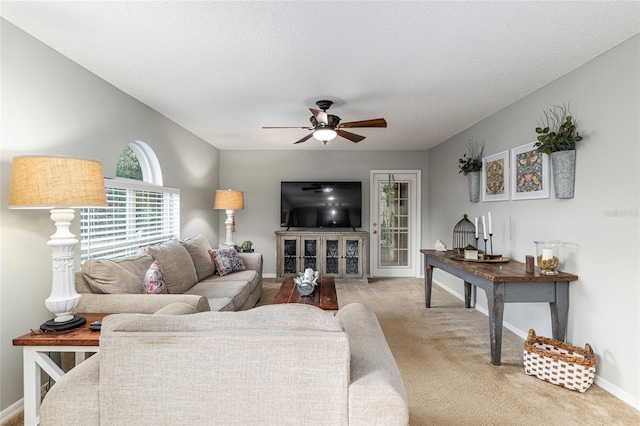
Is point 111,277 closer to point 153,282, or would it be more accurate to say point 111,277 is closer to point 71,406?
point 153,282

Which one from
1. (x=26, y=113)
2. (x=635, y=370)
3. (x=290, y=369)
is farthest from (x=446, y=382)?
(x=26, y=113)

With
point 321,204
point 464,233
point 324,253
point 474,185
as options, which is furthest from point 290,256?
point 474,185

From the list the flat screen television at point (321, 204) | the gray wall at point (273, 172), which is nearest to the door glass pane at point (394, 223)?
the gray wall at point (273, 172)

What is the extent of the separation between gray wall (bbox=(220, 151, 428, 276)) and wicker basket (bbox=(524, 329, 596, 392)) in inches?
151

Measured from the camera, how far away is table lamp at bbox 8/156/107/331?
1.80 metres

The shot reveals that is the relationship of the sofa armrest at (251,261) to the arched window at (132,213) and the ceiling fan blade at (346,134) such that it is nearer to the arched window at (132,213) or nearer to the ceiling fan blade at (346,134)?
the arched window at (132,213)

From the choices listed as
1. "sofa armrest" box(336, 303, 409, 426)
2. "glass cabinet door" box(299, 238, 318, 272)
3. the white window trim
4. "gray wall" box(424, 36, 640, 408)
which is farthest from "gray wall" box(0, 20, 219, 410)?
"gray wall" box(424, 36, 640, 408)

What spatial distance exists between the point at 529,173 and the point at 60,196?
3.66 metres

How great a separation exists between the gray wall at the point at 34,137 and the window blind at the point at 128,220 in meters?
0.18

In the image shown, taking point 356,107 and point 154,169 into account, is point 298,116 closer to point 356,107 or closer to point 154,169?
point 356,107

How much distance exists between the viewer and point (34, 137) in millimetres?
2180

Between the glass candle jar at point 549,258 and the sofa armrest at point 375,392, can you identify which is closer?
the sofa armrest at point 375,392

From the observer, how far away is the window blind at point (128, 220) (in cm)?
279

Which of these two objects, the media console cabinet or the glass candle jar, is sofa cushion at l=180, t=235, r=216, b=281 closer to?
the media console cabinet
